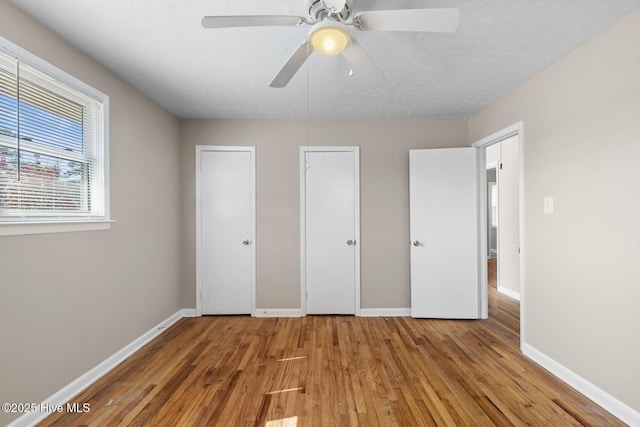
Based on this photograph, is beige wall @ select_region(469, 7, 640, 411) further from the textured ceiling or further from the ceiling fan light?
the ceiling fan light

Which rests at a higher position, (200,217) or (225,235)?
(200,217)

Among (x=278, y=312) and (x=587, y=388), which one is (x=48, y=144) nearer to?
(x=278, y=312)

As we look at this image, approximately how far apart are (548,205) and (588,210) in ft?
1.12

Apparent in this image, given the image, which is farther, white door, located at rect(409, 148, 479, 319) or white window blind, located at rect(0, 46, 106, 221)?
white door, located at rect(409, 148, 479, 319)

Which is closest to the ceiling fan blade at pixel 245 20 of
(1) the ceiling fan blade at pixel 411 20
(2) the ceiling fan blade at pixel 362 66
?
(1) the ceiling fan blade at pixel 411 20

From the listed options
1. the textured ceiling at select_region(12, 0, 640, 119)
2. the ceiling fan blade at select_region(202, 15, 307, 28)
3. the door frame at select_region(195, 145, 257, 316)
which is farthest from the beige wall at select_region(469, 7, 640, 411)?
the door frame at select_region(195, 145, 257, 316)

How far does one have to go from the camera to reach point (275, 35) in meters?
1.84

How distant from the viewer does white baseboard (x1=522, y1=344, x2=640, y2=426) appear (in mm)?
1684

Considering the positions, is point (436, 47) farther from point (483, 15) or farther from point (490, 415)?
point (490, 415)

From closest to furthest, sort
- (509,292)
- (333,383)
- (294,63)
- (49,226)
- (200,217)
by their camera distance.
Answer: (294,63)
(49,226)
(333,383)
(200,217)
(509,292)

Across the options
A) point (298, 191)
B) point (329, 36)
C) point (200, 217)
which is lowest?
point (200, 217)

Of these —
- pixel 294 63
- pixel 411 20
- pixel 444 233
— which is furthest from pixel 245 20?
pixel 444 233

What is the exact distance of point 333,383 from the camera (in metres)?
2.06

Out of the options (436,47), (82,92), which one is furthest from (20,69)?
(436,47)
